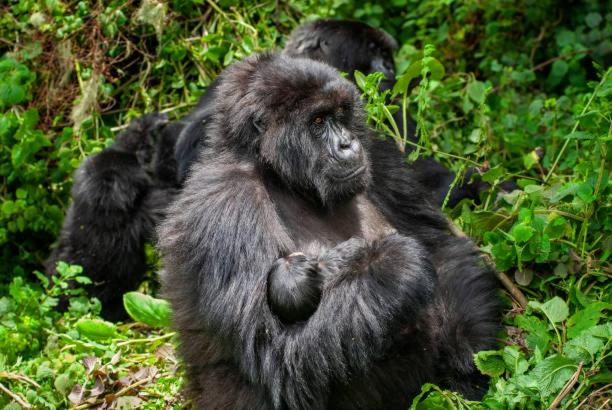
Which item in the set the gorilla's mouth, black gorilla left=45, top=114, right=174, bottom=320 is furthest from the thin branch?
the gorilla's mouth

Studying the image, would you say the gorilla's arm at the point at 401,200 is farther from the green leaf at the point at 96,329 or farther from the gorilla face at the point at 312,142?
the green leaf at the point at 96,329

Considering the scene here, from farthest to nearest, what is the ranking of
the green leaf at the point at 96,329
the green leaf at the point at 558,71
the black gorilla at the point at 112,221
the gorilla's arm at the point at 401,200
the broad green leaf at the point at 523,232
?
the green leaf at the point at 558,71
the black gorilla at the point at 112,221
the green leaf at the point at 96,329
the gorilla's arm at the point at 401,200
the broad green leaf at the point at 523,232

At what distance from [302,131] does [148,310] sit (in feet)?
6.16

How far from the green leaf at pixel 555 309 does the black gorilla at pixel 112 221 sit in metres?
3.53

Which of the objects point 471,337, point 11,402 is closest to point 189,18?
point 11,402

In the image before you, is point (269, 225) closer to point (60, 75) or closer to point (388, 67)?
point (388, 67)

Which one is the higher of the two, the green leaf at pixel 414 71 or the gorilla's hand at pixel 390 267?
the green leaf at pixel 414 71

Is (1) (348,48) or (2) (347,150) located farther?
(1) (348,48)

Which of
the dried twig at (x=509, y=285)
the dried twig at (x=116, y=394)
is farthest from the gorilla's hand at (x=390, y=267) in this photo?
the dried twig at (x=116, y=394)

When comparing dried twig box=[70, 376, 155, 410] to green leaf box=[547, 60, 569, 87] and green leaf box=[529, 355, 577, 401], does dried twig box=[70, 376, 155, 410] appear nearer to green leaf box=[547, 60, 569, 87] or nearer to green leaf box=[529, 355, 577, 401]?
green leaf box=[529, 355, 577, 401]

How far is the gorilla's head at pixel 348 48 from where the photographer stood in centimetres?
688

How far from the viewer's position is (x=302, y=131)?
13.0 ft

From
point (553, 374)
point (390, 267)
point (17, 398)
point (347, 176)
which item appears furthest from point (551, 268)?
Answer: point (17, 398)

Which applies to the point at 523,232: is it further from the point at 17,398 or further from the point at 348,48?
the point at 348,48
